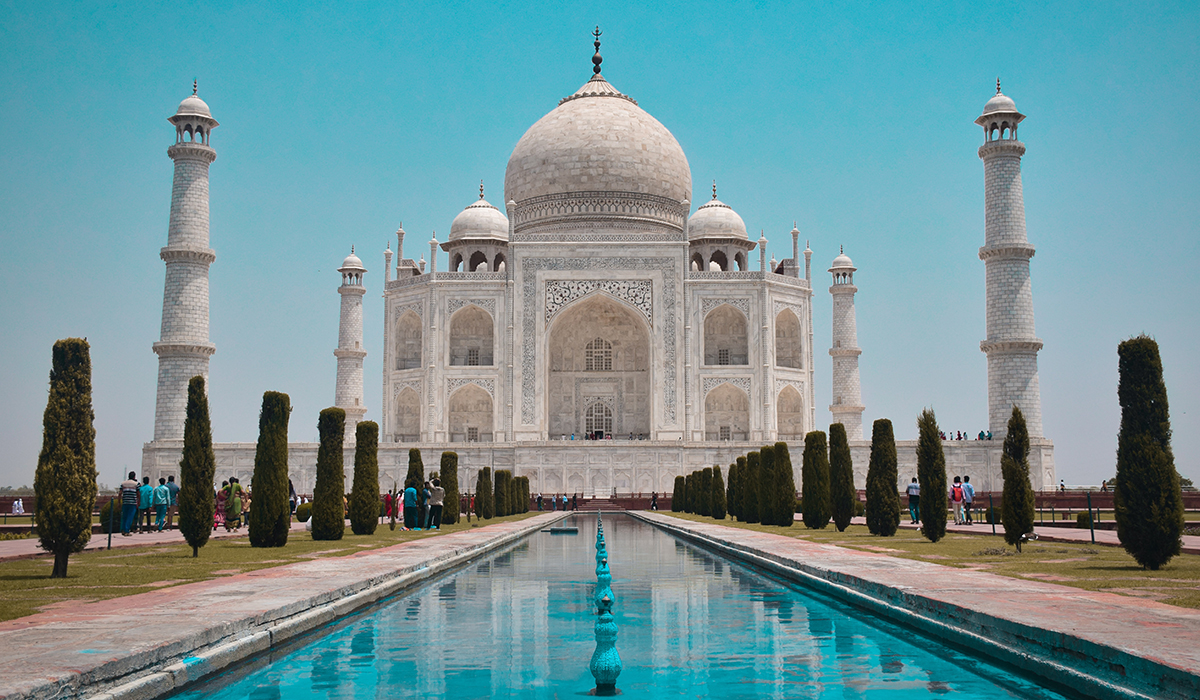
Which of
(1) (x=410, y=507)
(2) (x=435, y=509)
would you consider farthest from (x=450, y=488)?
(1) (x=410, y=507)

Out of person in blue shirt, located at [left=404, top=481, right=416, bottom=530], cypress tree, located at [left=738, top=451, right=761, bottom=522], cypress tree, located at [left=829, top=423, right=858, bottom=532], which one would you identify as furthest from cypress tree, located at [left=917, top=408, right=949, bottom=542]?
person in blue shirt, located at [left=404, top=481, right=416, bottom=530]

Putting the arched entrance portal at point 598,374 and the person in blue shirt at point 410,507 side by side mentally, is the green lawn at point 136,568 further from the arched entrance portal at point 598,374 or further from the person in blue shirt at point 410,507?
the arched entrance portal at point 598,374

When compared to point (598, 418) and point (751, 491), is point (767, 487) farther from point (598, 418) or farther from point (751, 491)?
point (598, 418)

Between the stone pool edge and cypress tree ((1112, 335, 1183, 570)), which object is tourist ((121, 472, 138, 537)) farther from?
cypress tree ((1112, 335, 1183, 570))

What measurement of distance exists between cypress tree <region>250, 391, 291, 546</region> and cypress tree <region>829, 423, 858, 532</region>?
7460 mm

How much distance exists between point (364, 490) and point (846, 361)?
82.0ft

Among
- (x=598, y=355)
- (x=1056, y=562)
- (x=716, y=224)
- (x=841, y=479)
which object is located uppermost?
(x=716, y=224)

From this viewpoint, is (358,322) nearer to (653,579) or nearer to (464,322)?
(464,322)

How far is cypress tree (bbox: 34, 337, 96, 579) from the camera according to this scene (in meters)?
7.92

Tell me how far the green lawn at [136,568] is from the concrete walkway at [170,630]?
0.37 meters

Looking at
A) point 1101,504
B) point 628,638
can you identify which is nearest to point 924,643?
point 628,638

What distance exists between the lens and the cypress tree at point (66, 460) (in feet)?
26.0

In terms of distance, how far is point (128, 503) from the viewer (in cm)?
1369

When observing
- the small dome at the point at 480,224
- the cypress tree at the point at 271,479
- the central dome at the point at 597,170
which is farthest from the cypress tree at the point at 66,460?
the small dome at the point at 480,224
